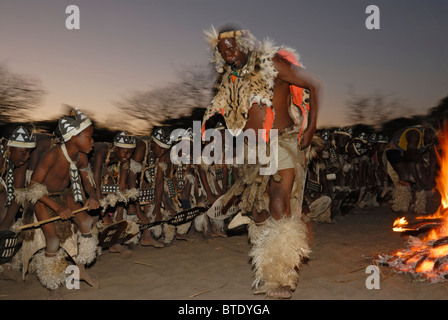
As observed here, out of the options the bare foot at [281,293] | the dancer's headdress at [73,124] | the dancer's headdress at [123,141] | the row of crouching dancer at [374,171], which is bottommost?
the bare foot at [281,293]

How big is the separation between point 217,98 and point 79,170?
1.71m

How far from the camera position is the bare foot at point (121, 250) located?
14.5 ft

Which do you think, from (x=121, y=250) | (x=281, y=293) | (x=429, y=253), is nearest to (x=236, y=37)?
(x=281, y=293)

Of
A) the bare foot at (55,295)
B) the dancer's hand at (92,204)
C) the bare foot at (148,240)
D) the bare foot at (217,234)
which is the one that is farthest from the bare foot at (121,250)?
the bare foot at (217,234)

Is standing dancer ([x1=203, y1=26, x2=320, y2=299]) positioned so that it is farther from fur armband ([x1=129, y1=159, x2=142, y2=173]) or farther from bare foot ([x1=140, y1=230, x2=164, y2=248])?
fur armband ([x1=129, y1=159, x2=142, y2=173])

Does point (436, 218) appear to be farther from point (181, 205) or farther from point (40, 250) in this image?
point (40, 250)

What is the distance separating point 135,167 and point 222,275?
6.80ft

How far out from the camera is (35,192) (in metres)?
3.32

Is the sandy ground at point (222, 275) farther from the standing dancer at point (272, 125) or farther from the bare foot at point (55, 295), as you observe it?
the standing dancer at point (272, 125)

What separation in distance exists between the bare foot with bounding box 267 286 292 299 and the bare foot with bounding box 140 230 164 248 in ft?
7.66

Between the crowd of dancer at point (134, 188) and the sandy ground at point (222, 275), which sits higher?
the crowd of dancer at point (134, 188)

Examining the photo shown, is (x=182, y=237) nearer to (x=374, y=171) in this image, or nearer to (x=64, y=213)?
(x=64, y=213)

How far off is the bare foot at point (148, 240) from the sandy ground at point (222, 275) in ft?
0.22

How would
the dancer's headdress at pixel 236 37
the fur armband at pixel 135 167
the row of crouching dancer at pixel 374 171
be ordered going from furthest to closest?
the row of crouching dancer at pixel 374 171
the fur armband at pixel 135 167
the dancer's headdress at pixel 236 37
